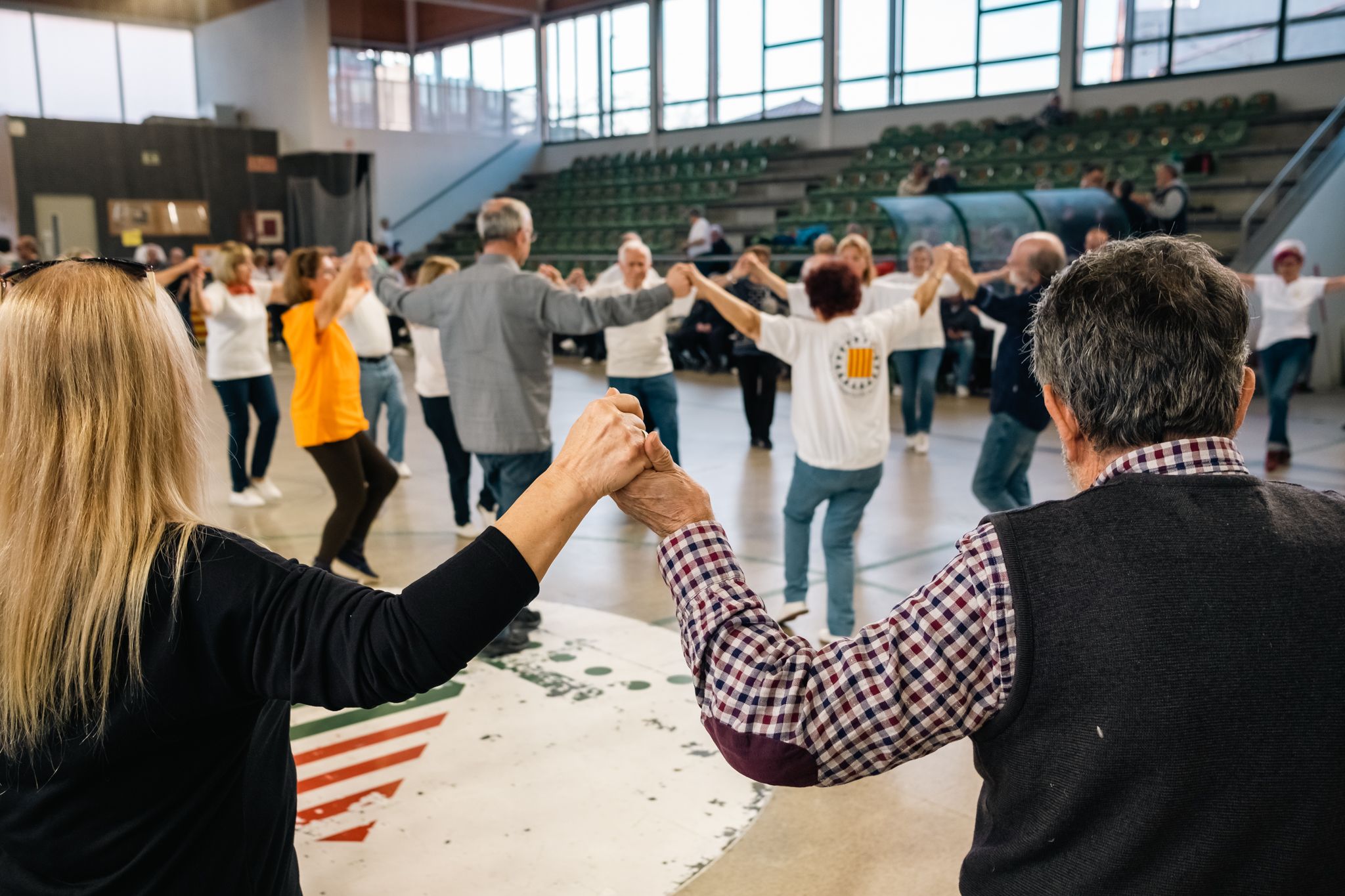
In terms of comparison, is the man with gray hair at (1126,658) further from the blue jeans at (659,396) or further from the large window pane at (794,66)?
the large window pane at (794,66)

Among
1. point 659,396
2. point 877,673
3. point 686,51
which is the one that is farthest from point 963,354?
point 686,51

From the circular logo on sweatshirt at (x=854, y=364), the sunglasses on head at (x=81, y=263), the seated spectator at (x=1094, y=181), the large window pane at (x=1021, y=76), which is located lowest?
the circular logo on sweatshirt at (x=854, y=364)

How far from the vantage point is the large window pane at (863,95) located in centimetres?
1850

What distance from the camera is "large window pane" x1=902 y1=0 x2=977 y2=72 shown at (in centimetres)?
1720

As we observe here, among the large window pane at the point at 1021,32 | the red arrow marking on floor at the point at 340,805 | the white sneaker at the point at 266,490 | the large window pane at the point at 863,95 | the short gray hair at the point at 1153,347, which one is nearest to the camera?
the short gray hair at the point at 1153,347

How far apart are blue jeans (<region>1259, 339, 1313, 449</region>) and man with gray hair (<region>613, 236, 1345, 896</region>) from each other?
7534 mm

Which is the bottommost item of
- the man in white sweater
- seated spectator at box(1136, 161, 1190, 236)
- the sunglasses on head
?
the man in white sweater

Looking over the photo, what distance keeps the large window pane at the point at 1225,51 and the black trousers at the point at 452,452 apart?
13.0 metres

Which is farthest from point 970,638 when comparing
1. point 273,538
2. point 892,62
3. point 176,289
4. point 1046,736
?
point 892,62

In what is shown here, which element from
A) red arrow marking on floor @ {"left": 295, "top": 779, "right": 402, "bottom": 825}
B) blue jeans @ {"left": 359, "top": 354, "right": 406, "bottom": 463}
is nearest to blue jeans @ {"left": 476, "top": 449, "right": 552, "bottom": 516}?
red arrow marking on floor @ {"left": 295, "top": 779, "right": 402, "bottom": 825}

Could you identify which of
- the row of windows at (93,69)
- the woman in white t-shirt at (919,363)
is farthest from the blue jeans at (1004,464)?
the row of windows at (93,69)

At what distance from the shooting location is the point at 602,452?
147cm

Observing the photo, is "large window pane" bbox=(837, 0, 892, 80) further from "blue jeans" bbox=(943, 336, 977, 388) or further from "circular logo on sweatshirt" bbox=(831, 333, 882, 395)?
"circular logo on sweatshirt" bbox=(831, 333, 882, 395)

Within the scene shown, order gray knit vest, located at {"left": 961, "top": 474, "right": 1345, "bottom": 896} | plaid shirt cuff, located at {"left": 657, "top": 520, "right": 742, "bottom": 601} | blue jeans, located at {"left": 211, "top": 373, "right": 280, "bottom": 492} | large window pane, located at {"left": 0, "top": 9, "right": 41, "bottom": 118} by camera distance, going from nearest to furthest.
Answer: gray knit vest, located at {"left": 961, "top": 474, "right": 1345, "bottom": 896}
plaid shirt cuff, located at {"left": 657, "top": 520, "right": 742, "bottom": 601}
blue jeans, located at {"left": 211, "top": 373, "right": 280, "bottom": 492}
large window pane, located at {"left": 0, "top": 9, "right": 41, "bottom": 118}
